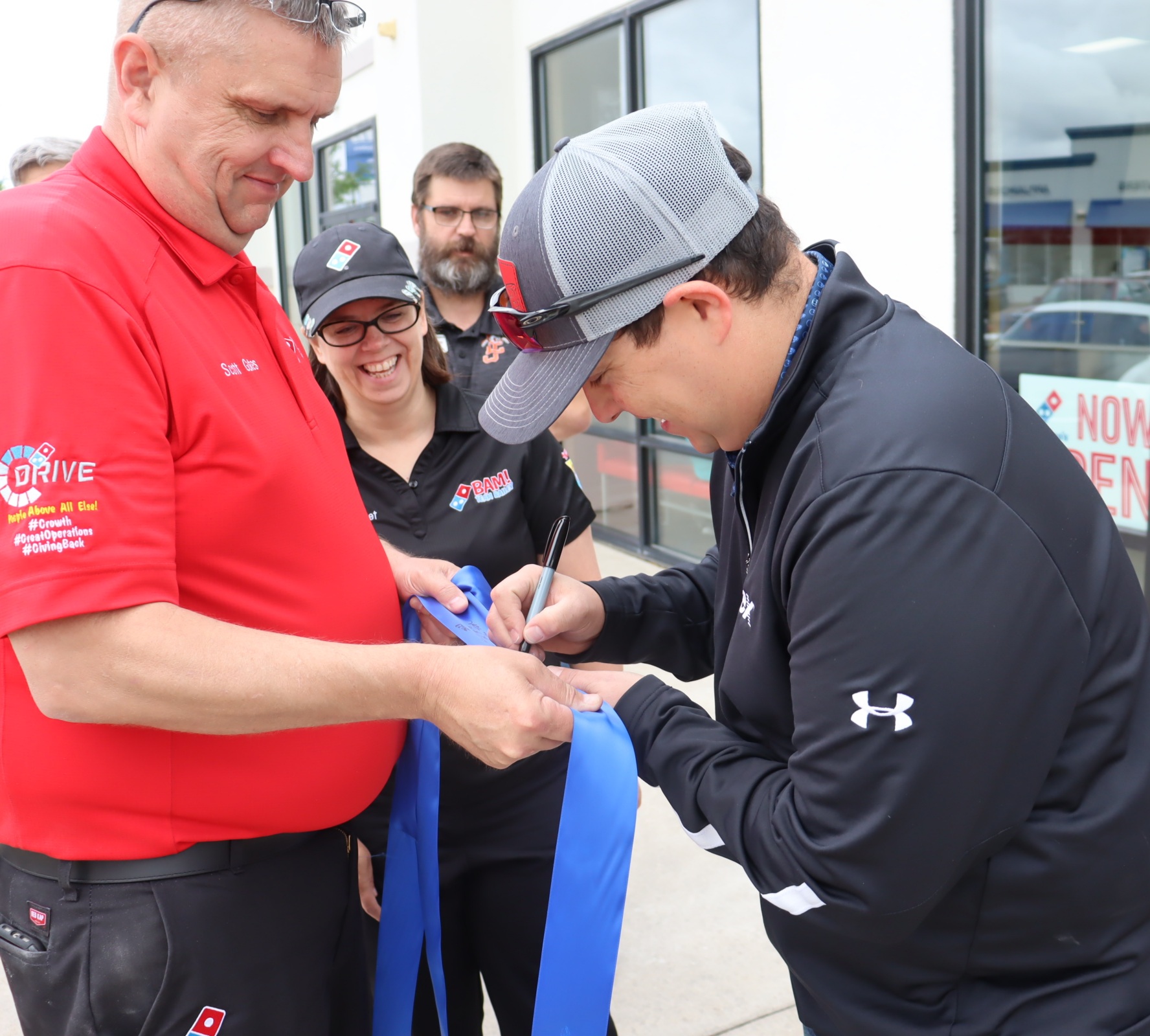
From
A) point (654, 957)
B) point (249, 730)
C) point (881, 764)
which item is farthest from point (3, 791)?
point (654, 957)

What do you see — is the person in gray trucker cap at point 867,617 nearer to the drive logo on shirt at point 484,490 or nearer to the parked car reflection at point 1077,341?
the drive logo on shirt at point 484,490

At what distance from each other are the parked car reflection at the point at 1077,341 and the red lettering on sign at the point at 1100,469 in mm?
314

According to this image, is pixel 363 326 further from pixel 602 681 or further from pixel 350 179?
pixel 350 179

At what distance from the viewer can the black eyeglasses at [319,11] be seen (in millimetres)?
1462

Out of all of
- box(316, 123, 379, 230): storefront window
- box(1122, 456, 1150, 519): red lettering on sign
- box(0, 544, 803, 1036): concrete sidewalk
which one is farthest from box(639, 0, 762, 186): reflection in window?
box(316, 123, 379, 230): storefront window

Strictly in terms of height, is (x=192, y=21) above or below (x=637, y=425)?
above

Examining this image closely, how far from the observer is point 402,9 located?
8414mm

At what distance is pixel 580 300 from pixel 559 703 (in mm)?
600

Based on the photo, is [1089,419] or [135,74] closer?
[135,74]

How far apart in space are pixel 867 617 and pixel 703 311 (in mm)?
477

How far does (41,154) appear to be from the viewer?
4184 mm

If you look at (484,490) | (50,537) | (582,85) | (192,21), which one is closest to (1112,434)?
(484,490)

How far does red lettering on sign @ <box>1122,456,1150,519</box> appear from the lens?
Answer: 167 inches

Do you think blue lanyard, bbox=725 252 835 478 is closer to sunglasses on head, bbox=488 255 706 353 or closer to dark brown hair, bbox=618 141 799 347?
dark brown hair, bbox=618 141 799 347
